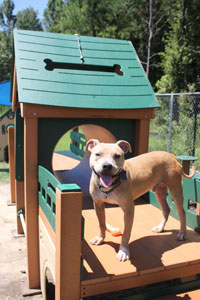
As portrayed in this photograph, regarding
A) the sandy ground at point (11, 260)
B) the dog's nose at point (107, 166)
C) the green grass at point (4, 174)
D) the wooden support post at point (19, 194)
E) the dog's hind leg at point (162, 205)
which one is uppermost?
the dog's nose at point (107, 166)

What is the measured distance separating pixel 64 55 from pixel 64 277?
2.54m

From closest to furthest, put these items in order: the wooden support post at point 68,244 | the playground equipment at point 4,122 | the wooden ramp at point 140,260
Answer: the wooden support post at point 68,244 → the wooden ramp at point 140,260 → the playground equipment at point 4,122

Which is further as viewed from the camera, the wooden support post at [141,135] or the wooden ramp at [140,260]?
the wooden support post at [141,135]

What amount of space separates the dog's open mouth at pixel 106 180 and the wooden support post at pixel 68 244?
0.24m

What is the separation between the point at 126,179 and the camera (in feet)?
8.07

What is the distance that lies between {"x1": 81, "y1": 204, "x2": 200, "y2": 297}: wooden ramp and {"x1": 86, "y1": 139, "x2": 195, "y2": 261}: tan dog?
10 centimetres

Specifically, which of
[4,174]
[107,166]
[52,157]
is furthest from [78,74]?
[4,174]

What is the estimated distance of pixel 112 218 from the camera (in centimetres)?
333

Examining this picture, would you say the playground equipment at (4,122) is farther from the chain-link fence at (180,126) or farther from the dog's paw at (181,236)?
the dog's paw at (181,236)

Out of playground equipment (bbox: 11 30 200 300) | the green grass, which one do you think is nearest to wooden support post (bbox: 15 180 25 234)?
playground equipment (bbox: 11 30 200 300)

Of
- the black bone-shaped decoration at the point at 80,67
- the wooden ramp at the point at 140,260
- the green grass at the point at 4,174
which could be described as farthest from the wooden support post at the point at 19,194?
the green grass at the point at 4,174

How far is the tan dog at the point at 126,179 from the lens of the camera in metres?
2.15

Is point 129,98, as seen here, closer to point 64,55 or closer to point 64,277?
point 64,55

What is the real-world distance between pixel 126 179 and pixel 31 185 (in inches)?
44.0
